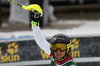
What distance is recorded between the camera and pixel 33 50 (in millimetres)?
4762

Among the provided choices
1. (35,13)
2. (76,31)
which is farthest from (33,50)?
(76,31)

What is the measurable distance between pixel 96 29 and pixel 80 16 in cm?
296

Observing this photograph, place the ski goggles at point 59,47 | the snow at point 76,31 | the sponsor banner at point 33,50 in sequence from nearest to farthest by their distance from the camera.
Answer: the ski goggles at point 59,47, the sponsor banner at point 33,50, the snow at point 76,31

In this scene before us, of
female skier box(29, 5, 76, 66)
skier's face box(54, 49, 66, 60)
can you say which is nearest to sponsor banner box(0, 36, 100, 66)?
female skier box(29, 5, 76, 66)

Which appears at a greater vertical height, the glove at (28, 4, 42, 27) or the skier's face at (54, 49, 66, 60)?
the glove at (28, 4, 42, 27)

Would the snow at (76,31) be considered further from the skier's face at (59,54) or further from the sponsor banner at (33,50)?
the skier's face at (59,54)

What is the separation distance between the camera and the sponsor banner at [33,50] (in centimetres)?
469

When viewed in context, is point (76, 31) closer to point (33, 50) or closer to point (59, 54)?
point (33, 50)

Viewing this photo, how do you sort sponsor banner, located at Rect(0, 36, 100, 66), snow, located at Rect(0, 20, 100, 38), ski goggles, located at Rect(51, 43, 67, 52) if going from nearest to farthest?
ski goggles, located at Rect(51, 43, 67, 52) → sponsor banner, located at Rect(0, 36, 100, 66) → snow, located at Rect(0, 20, 100, 38)

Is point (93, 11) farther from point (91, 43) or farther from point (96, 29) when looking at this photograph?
point (91, 43)

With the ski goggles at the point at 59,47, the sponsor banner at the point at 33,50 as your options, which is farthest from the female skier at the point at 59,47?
the sponsor banner at the point at 33,50

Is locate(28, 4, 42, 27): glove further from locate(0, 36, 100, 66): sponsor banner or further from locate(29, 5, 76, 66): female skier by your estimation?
locate(0, 36, 100, 66): sponsor banner

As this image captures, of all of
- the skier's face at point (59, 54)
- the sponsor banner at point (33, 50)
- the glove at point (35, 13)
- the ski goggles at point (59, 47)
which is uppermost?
the glove at point (35, 13)

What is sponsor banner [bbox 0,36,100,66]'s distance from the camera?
4.69 meters
